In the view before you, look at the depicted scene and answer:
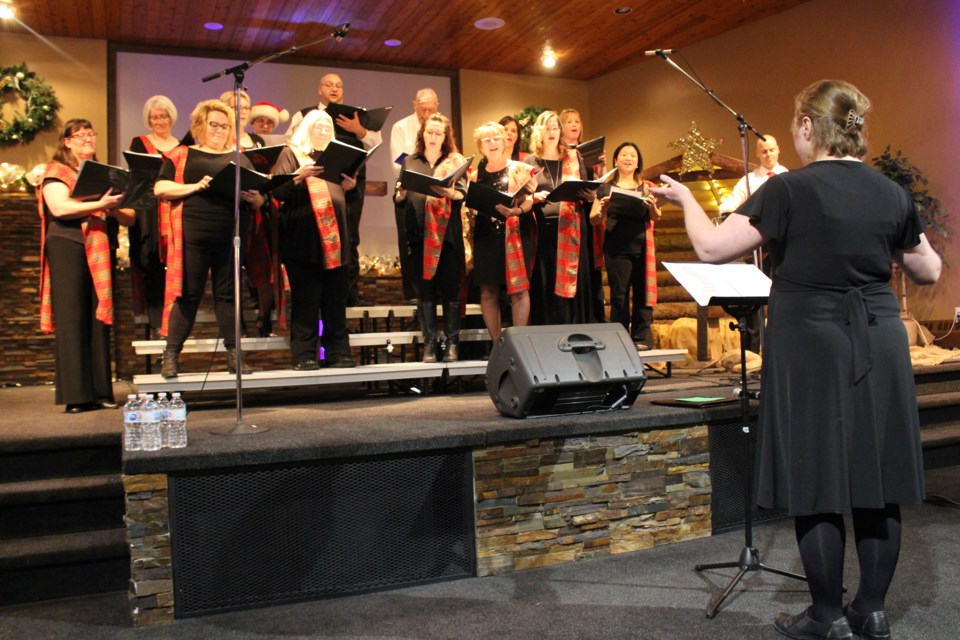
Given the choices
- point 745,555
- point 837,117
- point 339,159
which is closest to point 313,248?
point 339,159

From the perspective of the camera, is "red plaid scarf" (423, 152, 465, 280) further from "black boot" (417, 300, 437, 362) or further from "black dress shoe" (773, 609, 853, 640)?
"black dress shoe" (773, 609, 853, 640)

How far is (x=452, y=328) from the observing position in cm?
441

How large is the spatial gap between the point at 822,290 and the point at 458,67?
8.32 m

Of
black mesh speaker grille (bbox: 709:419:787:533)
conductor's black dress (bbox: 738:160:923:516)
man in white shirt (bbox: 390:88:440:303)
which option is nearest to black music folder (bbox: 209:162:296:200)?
man in white shirt (bbox: 390:88:440:303)

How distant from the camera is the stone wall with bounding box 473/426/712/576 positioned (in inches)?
110

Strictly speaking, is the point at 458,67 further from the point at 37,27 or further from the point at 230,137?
the point at 230,137

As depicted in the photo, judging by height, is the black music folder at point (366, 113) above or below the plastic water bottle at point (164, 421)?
above

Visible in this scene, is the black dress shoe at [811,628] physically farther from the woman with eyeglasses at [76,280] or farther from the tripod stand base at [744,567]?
the woman with eyeglasses at [76,280]

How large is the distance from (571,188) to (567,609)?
2253 mm

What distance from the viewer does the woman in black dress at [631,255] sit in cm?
491

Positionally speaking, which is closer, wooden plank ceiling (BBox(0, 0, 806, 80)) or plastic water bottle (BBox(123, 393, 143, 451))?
plastic water bottle (BBox(123, 393, 143, 451))

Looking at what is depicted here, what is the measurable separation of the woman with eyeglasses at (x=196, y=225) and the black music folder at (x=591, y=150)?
1802 millimetres

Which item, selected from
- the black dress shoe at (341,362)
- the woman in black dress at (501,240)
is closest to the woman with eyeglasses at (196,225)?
the black dress shoe at (341,362)

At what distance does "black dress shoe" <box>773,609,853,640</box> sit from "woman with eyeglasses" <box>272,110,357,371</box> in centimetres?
256
